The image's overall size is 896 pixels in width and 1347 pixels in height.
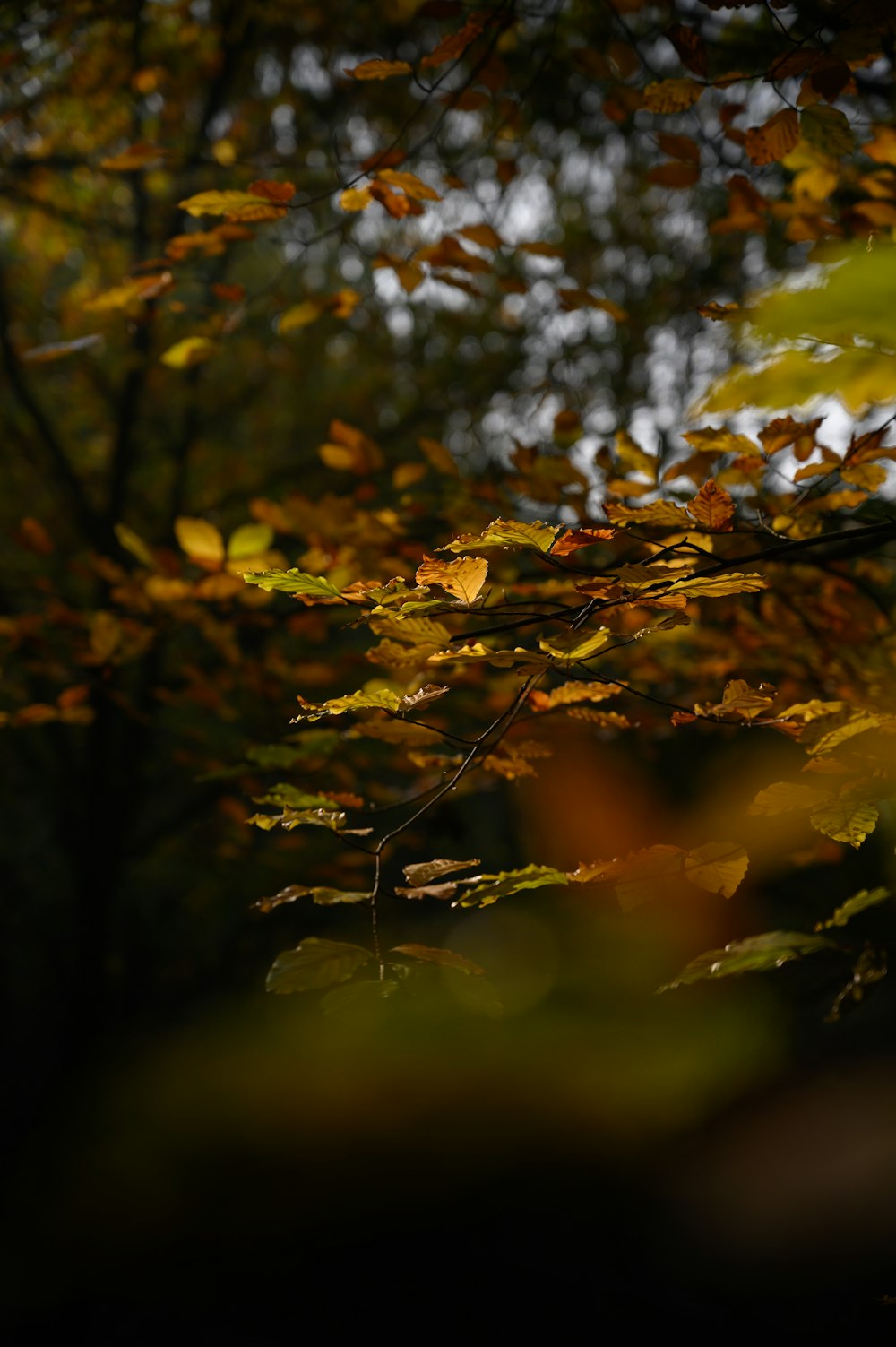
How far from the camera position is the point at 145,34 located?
359cm

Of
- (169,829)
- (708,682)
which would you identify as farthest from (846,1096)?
(169,829)

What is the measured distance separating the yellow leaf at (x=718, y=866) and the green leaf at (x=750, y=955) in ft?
0.47

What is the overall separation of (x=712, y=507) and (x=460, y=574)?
0.34 metres

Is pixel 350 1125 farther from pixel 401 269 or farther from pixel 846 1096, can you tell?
pixel 401 269

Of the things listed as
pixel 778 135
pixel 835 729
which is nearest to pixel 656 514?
pixel 835 729

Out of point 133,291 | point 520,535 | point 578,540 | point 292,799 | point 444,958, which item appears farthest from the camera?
point 133,291

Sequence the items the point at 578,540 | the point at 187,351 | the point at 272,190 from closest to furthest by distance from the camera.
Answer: the point at 578,540, the point at 272,190, the point at 187,351

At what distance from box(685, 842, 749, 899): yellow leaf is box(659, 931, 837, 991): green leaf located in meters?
0.14

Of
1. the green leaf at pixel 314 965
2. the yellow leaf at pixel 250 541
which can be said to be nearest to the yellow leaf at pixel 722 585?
the green leaf at pixel 314 965

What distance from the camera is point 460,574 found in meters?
0.87

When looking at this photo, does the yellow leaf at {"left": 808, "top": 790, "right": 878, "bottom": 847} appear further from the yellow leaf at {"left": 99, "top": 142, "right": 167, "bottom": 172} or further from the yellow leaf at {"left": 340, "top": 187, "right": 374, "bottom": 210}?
the yellow leaf at {"left": 99, "top": 142, "right": 167, "bottom": 172}

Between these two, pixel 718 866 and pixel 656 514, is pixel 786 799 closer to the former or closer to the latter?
pixel 718 866

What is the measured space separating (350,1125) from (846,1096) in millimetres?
2778

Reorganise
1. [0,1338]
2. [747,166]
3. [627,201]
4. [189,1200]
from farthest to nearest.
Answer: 1. [627,201]
2. [189,1200]
3. [0,1338]
4. [747,166]
